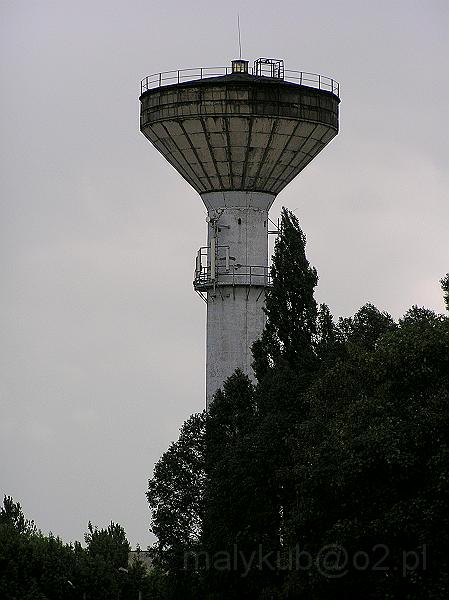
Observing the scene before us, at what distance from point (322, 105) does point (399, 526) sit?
2789cm

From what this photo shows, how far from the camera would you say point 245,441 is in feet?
167

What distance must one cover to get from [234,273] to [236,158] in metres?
4.33

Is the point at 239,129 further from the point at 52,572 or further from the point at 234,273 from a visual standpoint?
the point at 52,572

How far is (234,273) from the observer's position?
6438 centimetres

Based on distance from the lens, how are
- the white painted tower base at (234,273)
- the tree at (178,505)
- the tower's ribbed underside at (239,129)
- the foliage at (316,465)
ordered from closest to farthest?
the foliage at (316,465) < the tree at (178,505) < the tower's ribbed underside at (239,129) < the white painted tower base at (234,273)

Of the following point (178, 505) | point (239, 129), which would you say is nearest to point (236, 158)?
point (239, 129)

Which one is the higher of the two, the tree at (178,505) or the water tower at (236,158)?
the water tower at (236,158)

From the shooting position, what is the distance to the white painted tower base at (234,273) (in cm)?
6406

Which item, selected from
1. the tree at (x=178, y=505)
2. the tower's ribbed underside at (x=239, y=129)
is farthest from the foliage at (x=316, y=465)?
the tower's ribbed underside at (x=239, y=129)

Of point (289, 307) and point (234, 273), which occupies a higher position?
point (234, 273)

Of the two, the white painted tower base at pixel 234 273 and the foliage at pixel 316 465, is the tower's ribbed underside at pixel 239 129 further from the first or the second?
the foliage at pixel 316 465

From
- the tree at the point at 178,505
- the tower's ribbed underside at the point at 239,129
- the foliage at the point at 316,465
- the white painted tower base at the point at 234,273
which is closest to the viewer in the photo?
the foliage at the point at 316,465

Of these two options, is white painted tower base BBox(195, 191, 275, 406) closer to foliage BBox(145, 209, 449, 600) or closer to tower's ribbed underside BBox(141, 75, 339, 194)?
tower's ribbed underside BBox(141, 75, 339, 194)

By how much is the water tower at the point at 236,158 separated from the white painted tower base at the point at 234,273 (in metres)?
0.04
